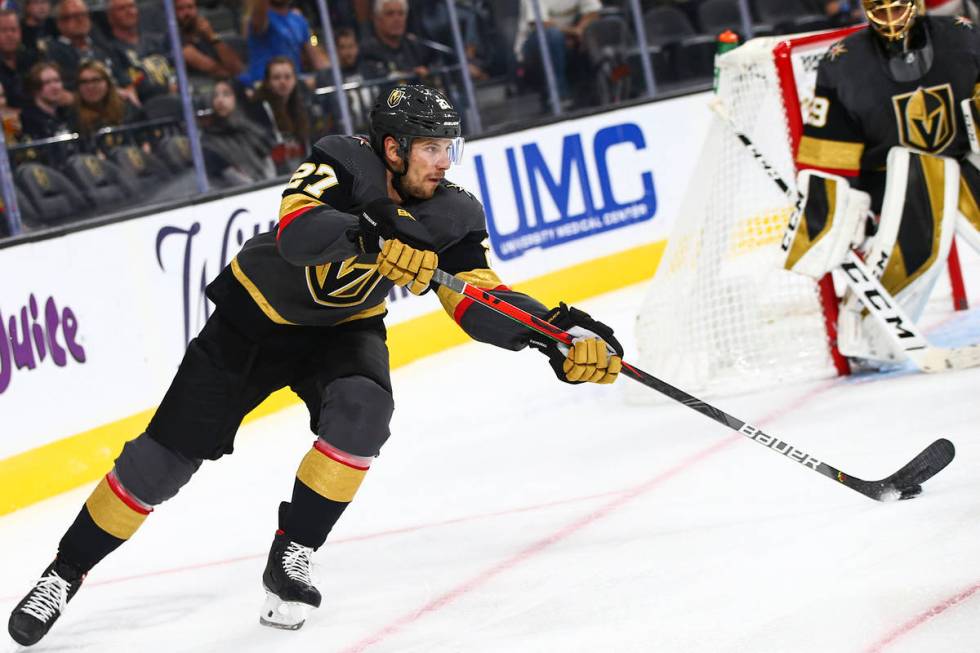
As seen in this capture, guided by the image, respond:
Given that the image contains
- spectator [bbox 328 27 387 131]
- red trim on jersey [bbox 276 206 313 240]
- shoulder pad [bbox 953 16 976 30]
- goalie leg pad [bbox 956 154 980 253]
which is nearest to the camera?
red trim on jersey [bbox 276 206 313 240]

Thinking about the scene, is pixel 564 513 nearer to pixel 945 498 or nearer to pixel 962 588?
pixel 945 498

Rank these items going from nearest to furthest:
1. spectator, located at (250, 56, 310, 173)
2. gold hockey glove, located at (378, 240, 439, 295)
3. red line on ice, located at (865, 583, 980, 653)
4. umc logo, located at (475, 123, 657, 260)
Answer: red line on ice, located at (865, 583, 980, 653) → gold hockey glove, located at (378, 240, 439, 295) → spectator, located at (250, 56, 310, 173) → umc logo, located at (475, 123, 657, 260)

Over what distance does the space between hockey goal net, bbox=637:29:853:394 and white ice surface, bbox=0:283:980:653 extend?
0.44 feet

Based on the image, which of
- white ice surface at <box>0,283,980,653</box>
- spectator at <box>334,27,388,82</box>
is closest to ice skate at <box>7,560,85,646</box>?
white ice surface at <box>0,283,980,653</box>

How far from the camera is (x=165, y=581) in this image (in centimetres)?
317

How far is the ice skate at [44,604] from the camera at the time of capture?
2.63m

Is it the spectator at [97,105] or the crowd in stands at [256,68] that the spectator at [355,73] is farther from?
the spectator at [97,105]

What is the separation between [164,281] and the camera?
184 inches

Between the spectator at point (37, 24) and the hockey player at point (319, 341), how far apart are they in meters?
2.59

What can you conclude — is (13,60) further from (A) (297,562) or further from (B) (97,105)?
(A) (297,562)

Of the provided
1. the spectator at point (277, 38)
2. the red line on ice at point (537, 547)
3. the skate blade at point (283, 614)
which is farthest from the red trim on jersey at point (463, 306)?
the spectator at point (277, 38)

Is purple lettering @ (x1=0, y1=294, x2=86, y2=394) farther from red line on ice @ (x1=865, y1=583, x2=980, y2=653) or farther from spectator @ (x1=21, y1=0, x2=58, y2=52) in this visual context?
red line on ice @ (x1=865, y1=583, x2=980, y2=653)

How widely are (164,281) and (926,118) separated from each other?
251cm

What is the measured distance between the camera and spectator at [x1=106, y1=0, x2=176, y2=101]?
5246 millimetres
